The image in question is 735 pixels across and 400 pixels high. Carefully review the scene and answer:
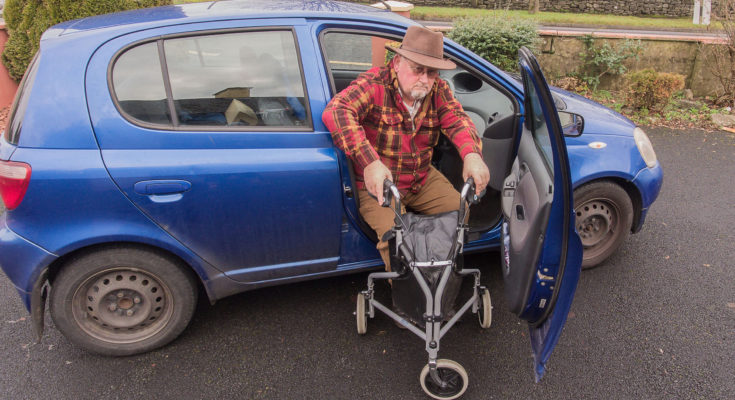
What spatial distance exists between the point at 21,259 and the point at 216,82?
1.25 metres

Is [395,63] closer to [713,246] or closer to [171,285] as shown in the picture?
[171,285]

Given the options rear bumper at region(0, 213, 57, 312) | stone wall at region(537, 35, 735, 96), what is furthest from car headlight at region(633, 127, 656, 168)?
stone wall at region(537, 35, 735, 96)

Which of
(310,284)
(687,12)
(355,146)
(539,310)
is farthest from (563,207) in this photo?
(687,12)

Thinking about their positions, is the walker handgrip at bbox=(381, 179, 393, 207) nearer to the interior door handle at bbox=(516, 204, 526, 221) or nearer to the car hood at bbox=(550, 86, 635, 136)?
the interior door handle at bbox=(516, 204, 526, 221)

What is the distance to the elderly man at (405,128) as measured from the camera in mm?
2328

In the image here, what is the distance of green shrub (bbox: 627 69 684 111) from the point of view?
20.8 ft

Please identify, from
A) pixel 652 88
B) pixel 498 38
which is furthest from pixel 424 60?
pixel 652 88

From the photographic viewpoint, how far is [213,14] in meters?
2.40

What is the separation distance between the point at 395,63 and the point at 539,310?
1.45 m

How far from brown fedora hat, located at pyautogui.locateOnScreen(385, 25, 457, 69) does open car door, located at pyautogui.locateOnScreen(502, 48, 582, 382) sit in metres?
0.50

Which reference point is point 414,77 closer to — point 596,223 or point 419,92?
point 419,92

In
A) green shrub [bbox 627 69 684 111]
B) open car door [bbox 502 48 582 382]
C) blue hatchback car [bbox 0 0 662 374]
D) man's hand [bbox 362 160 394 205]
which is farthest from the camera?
green shrub [bbox 627 69 684 111]

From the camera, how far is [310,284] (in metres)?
3.19

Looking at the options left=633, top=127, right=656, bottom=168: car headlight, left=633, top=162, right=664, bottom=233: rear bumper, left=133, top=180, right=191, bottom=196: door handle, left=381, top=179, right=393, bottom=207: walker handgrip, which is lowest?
left=633, top=162, right=664, bottom=233: rear bumper
